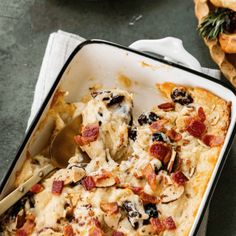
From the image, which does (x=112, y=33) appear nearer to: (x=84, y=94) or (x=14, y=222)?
(x=84, y=94)

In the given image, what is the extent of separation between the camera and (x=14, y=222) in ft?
5.44

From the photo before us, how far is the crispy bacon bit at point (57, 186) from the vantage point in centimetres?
167

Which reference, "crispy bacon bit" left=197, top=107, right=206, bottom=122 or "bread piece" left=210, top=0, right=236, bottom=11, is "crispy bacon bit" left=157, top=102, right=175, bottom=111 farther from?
"bread piece" left=210, top=0, right=236, bottom=11

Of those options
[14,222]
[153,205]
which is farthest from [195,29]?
[14,222]

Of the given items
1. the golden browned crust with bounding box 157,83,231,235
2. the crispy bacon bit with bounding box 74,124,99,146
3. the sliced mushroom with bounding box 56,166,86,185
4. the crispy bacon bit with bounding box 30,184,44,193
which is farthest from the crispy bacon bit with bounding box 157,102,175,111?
the crispy bacon bit with bounding box 30,184,44,193

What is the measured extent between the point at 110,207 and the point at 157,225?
14cm

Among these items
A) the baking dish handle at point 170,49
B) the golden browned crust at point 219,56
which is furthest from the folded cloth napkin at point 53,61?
the baking dish handle at point 170,49

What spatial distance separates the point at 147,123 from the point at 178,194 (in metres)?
0.25

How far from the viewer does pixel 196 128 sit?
173 cm

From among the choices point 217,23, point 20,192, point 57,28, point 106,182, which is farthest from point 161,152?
point 57,28

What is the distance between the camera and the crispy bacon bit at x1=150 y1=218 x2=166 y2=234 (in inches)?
63.1

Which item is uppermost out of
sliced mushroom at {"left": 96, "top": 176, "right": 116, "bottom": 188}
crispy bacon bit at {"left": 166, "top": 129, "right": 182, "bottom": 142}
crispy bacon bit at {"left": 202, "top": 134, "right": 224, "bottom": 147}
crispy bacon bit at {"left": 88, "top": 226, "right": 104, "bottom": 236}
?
crispy bacon bit at {"left": 166, "top": 129, "right": 182, "bottom": 142}

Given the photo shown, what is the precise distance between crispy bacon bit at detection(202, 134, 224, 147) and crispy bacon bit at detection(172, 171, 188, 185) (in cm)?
13

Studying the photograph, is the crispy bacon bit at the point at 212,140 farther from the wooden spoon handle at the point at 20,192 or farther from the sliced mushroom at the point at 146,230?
the wooden spoon handle at the point at 20,192
